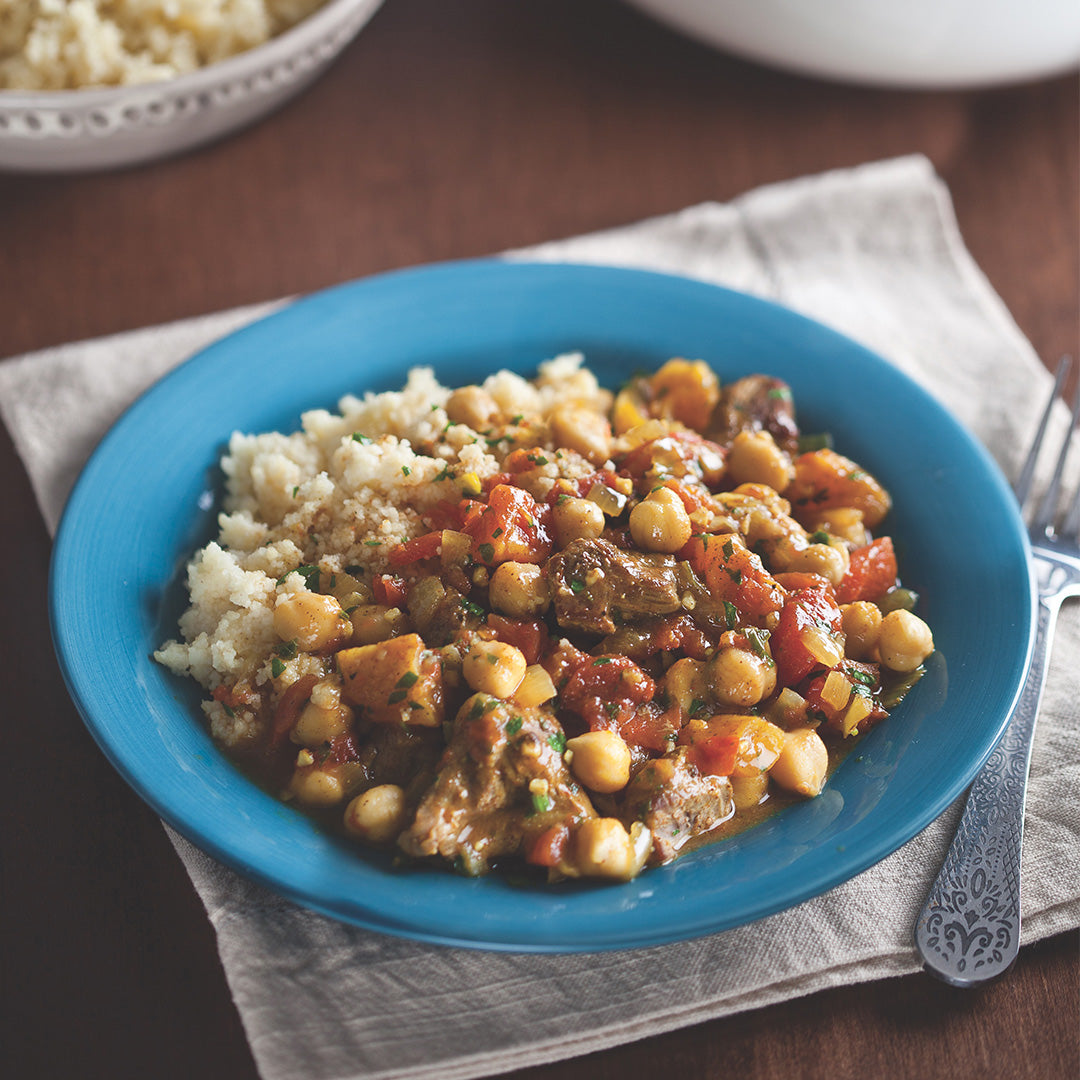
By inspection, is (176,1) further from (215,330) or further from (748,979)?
(748,979)

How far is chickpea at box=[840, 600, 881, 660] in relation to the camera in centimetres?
355

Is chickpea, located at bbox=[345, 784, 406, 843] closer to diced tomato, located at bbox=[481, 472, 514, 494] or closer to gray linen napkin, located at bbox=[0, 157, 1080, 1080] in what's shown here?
gray linen napkin, located at bbox=[0, 157, 1080, 1080]

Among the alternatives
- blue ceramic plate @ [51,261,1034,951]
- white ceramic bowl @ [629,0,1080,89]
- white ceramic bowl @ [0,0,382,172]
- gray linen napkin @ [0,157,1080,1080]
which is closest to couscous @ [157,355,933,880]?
blue ceramic plate @ [51,261,1034,951]

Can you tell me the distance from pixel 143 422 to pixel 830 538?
2.52 meters

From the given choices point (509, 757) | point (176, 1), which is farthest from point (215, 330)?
point (509, 757)

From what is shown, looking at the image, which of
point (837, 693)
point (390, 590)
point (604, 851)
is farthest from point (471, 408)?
point (604, 851)

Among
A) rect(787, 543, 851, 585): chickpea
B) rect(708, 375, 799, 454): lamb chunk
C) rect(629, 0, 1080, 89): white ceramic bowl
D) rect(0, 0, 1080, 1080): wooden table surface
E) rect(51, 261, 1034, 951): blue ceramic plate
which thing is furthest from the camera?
rect(629, 0, 1080, 89): white ceramic bowl

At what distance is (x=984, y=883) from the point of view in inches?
124

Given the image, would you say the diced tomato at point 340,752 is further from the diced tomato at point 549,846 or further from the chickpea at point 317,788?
the diced tomato at point 549,846

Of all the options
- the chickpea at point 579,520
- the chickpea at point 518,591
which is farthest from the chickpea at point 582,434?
the chickpea at point 518,591

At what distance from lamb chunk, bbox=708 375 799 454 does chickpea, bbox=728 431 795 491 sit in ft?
0.57

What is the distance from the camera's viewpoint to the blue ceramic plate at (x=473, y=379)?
2873mm

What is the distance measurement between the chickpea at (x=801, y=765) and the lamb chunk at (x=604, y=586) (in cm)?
56

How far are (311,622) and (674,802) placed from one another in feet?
4.06
